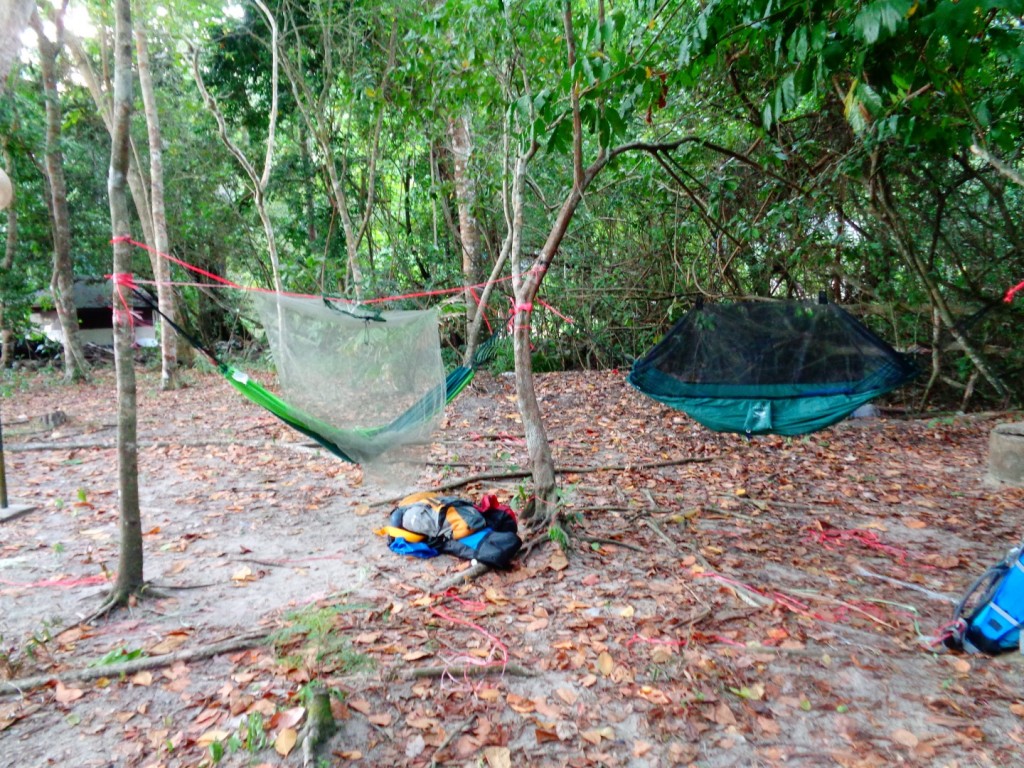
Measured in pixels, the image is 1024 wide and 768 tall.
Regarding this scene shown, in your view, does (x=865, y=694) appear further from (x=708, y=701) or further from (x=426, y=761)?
(x=426, y=761)

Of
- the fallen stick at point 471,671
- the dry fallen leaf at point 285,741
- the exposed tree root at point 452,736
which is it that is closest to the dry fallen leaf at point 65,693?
the dry fallen leaf at point 285,741

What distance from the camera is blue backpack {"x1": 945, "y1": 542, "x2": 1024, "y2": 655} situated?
1.78m

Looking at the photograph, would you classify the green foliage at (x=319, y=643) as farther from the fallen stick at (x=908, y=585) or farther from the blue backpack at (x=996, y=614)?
the fallen stick at (x=908, y=585)

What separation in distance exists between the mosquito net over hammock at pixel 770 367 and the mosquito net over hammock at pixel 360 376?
5.15ft

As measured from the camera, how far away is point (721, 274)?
5160 millimetres

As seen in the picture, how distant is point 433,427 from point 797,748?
6.07ft

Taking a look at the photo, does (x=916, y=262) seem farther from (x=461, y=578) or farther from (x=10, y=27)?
(x=10, y=27)

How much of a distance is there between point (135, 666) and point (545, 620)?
1.15 meters

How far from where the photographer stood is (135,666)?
1742mm

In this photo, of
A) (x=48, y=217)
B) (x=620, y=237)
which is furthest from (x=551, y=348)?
(x=48, y=217)

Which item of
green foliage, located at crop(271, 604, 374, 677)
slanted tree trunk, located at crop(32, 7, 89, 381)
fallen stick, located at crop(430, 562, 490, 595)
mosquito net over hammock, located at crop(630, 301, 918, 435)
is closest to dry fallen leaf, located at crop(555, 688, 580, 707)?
green foliage, located at crop(271, 604, 374, 677)

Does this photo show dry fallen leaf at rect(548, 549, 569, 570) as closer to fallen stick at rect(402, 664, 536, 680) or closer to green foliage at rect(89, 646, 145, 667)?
fallen stick at rect(402, 664, 536, 680)

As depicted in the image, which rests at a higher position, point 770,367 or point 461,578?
point 770,367

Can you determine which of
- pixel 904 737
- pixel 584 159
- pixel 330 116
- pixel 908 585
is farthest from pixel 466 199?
pixel 904 737
